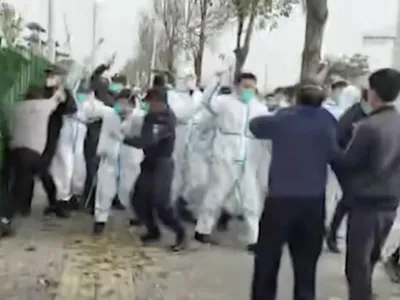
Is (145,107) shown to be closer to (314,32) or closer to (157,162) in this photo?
(157,162)

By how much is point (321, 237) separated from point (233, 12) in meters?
24.8

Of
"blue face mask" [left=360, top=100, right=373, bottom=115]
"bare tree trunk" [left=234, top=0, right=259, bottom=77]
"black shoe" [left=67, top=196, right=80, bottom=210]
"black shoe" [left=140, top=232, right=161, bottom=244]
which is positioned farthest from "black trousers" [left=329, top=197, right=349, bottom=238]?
"bare tree trunk" [left=234, top=0, right=259, bottom=77]

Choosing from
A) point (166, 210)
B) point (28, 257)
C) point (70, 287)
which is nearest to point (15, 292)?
point (70, 287)

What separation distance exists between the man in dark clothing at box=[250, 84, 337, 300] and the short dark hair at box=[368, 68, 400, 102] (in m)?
0.44

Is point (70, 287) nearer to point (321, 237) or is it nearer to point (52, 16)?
point (321, 237)

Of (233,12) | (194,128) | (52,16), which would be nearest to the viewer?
(194,128)

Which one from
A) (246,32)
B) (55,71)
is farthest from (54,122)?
(246,32)

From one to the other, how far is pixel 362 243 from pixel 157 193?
392 cm

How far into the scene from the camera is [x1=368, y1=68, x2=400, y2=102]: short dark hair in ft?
21.3

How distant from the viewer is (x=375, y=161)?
21.0 ft

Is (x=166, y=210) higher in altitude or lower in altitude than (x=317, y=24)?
lower

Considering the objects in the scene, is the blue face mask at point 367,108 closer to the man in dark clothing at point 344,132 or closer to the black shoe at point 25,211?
the man in dark clothing at point 344,132

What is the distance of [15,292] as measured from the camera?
8125 millimetres

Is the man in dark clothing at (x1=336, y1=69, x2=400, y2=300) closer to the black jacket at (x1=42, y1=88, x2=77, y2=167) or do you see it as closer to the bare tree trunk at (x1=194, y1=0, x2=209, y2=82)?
the black jacket at (x1=42, y1=88, x2=77, y2=167)
